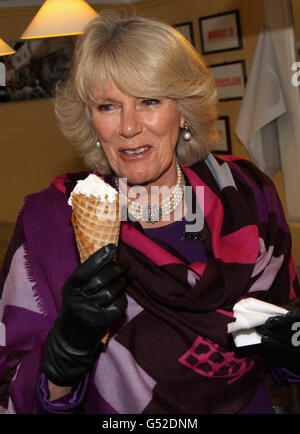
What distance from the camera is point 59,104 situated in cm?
199

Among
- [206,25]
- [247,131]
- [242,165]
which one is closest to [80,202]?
[242,165]

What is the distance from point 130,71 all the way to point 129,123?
0.14 metres

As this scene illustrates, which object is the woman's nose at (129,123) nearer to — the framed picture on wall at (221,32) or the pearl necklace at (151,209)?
the pearl necklace at (151,209)

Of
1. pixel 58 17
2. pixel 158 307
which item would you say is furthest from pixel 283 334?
pixel 58 17

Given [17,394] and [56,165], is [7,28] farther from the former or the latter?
[17,394]

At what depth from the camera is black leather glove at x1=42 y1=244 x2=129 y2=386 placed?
1.37 metres

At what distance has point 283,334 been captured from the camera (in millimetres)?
1610

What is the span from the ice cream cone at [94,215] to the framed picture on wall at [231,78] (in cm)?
391

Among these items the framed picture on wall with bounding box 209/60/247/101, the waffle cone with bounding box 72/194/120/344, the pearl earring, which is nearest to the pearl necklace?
the pearl earring

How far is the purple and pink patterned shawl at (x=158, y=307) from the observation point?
1.67m

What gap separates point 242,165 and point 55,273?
0.81 meters

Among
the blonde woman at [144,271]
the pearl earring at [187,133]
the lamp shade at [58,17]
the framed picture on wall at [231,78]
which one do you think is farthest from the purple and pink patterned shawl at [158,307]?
the framed picture on wall at [231,78]

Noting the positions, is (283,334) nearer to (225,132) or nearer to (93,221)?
(93,221)

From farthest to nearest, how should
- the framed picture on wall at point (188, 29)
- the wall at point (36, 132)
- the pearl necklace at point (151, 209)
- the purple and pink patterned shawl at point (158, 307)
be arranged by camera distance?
the framed picture on wall at point (188, 29)
the wall at point (36, 132)
the pearl necklace at point (151, 209)
the purple and pink patterned shawl at point (158, 307)
